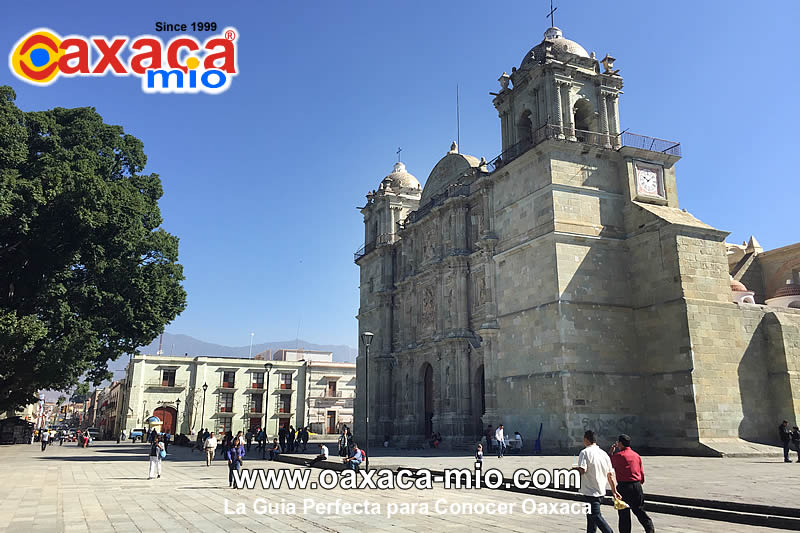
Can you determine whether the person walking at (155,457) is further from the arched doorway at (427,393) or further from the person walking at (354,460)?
the arched doorway at (427,393)

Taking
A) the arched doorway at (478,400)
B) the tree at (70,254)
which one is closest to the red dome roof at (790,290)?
the arched doorway at (478,400)

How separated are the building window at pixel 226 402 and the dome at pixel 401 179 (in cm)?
2579

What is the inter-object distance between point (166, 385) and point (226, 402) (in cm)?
536

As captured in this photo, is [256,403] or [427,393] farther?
[256,403]

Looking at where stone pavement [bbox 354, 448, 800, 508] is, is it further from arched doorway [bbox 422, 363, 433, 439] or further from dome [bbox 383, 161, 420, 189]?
dome [bbox 383, 161, 420, 189]

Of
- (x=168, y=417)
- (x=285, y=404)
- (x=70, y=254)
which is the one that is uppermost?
(x=70, y=254)

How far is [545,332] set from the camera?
23.5 m

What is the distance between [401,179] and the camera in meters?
42.6

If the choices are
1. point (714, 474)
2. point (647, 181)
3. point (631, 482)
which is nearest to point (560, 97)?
point (647, 181)

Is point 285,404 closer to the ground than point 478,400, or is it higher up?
higher up

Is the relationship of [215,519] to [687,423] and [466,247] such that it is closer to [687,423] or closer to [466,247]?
[687,423]

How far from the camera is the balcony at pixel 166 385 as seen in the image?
173 feet

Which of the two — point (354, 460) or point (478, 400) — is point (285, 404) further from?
point (354, 460)

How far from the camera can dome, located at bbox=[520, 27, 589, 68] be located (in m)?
26.9
